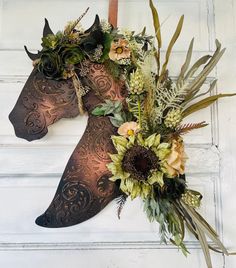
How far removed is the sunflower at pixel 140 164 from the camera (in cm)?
114

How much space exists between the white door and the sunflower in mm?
161

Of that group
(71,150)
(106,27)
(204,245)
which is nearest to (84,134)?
(71,150)

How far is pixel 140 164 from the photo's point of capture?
1.14 m

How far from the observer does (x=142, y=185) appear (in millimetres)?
1160

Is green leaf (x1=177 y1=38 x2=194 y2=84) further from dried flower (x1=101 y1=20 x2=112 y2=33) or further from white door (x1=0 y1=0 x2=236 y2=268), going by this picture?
dried flower (x1=101 y1=20 x2=112 y2=33)

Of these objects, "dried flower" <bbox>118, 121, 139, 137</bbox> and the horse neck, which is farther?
the horse neck

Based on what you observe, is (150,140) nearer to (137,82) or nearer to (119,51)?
(137,82)

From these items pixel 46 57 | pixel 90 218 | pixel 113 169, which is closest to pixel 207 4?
pixel 46 57

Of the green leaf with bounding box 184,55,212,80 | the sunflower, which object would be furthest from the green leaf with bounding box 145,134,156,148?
the green leaf with bounding box 184,55,212,80

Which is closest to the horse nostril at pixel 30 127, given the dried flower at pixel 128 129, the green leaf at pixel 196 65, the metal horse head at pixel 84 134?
the metal horse head at pixel 84 134

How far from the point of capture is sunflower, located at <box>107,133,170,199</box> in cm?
114

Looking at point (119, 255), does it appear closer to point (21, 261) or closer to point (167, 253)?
point (167, 253)

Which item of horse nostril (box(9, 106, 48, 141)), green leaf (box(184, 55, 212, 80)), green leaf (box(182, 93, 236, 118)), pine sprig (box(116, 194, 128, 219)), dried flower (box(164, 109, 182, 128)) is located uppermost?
green leaf (box(184, 55, 212, 80))

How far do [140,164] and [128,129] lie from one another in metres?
0.13
